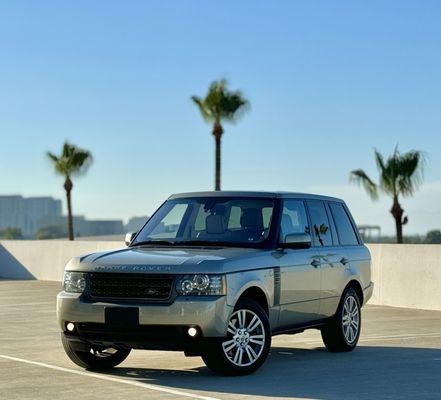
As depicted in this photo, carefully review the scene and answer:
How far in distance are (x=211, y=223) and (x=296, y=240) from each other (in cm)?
93

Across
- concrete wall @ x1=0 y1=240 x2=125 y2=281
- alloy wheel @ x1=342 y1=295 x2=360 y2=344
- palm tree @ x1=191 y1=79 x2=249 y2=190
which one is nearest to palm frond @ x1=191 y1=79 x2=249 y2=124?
palm tree @ x1=191 y1=79 x2=249 y2=190

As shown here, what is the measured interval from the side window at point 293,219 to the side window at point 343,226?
3.04 feet

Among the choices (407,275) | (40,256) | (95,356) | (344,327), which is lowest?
(95,356)

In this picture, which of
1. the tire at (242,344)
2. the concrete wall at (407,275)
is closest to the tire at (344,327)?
the tire at (242,344)

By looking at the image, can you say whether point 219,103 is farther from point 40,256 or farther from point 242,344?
point 242,344

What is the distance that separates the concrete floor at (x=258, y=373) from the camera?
35.4ft

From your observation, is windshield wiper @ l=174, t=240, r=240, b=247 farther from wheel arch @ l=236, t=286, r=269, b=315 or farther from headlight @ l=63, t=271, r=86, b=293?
headlight @ l=63, t=271, r=86, b=293

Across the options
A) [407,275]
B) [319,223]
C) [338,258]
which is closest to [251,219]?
[319,223]

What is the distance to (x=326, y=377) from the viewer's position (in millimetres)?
11992

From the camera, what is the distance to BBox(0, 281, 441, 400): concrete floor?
35.4 feet

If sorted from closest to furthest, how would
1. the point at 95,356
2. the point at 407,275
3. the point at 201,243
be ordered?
the point at 95,356 < the point at 201,243 < the point at 407,275

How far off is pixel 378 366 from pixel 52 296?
14553mm

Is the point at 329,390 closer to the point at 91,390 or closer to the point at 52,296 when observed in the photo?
the point at 91,390

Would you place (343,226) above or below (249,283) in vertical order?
above
